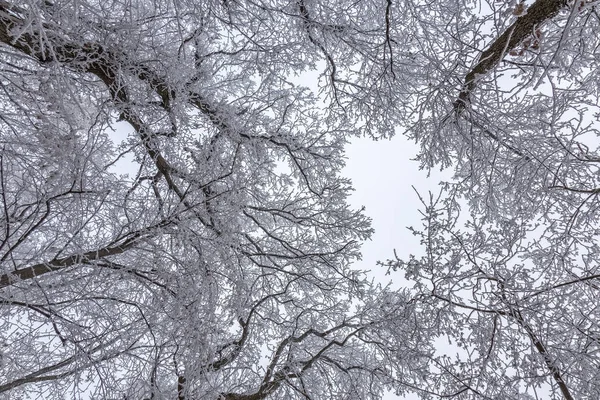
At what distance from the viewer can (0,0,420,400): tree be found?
149 inches

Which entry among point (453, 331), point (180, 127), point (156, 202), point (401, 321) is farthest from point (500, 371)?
point (180, 127)

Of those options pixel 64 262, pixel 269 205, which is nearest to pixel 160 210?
pixel 64 262

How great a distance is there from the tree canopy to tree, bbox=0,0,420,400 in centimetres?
4

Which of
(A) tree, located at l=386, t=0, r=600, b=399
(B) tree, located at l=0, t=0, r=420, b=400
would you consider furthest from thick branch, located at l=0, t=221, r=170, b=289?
(A) tree, located at l=386, t=0, r=600, b=399

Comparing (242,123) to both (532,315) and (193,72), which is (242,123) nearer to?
(193,72)

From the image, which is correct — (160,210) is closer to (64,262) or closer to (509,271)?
(64,262)

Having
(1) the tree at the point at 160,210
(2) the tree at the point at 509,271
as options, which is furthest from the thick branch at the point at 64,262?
(2) the tree at the point at 509,271

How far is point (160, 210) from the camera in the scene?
4203mm

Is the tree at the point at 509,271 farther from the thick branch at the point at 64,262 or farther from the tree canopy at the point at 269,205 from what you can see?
the thick branch at the point at 64,262

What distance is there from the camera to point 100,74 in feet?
14.7

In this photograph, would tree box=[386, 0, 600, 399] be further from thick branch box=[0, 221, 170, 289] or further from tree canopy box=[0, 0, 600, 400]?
thick branch box=[0, 221, 170, 289]

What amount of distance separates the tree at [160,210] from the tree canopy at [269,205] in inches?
1.7

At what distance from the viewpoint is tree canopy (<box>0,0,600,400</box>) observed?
349 cm

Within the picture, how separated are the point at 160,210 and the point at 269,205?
3.04 meters
